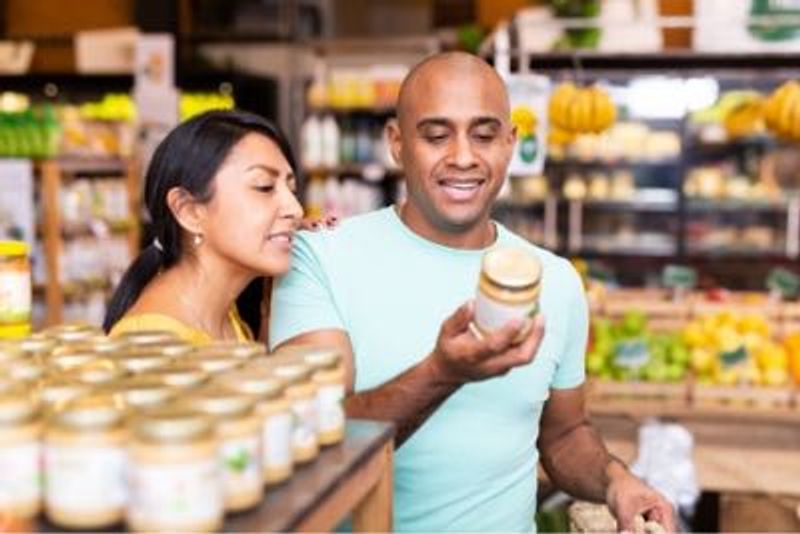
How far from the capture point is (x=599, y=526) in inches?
112

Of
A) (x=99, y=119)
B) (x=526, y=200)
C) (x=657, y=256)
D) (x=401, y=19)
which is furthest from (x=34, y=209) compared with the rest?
(x=401, y=19)

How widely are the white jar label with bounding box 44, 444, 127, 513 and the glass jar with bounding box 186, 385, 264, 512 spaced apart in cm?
11

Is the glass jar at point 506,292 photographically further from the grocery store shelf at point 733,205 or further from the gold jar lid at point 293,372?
the grocery store shelf at point 733,205

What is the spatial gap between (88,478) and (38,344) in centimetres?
62

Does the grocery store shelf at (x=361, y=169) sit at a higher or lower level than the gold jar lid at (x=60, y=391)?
lower

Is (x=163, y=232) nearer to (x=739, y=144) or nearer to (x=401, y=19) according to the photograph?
(x=739, y=144)

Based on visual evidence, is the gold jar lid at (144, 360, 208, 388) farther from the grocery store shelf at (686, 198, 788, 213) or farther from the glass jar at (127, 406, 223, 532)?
the grocery store shelf at (686, 198, 788, 213)

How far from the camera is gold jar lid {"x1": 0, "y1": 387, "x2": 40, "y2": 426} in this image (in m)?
1.35

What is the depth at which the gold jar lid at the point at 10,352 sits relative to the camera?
1715 millimetres

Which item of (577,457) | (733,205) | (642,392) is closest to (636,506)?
(577,457)

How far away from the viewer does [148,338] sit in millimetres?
1870

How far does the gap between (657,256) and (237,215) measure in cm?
620

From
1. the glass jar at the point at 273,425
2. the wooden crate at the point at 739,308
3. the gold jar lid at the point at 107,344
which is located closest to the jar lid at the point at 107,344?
the gold jar lid at the point at 107,344

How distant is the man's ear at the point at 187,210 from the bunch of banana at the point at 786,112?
3.20 meters
